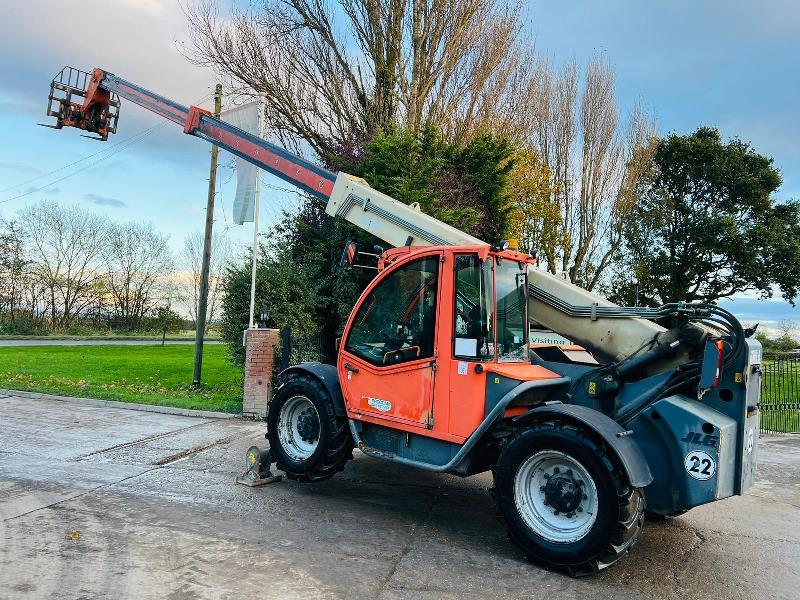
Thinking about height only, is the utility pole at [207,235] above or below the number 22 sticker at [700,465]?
above

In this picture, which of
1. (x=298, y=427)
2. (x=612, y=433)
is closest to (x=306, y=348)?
(x=298, y=427)

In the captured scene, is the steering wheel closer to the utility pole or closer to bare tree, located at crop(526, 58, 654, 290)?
the utility pole

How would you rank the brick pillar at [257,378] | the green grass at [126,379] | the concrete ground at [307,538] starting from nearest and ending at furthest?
the concrete ground at [307,538]
the brick pillar at [257,378]
the green grass at [126,379]

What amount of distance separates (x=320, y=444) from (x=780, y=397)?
39.7 feet

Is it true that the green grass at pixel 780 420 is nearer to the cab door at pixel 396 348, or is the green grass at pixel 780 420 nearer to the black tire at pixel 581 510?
the black tire at pixel 581 510

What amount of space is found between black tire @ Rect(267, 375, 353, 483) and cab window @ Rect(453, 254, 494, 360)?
1.71m

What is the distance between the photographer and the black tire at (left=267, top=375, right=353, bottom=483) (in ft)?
20.6

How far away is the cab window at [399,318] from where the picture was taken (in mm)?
5598

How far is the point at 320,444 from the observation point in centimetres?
636

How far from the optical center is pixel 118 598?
3.99 metres

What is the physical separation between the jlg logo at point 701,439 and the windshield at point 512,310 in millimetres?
1507

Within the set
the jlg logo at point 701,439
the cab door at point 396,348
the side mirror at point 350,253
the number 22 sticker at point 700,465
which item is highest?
the side mirror at point 350,253

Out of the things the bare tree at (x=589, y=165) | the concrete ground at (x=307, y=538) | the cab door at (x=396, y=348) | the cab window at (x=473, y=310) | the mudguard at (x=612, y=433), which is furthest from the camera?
the bare tree at (x=589, y=165)

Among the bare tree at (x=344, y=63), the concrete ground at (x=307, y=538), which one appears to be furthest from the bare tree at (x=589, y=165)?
the concrete ground at (x=307, y=538)
